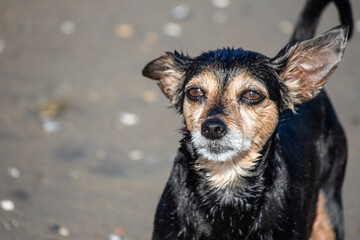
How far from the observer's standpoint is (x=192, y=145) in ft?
13.1

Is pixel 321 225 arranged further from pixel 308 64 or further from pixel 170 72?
pixel 170 72

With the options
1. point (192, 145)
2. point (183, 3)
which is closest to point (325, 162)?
point (192, 145)

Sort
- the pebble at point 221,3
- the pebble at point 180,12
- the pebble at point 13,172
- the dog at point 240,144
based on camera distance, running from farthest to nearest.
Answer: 1. the pebble at point 221,3
2. the pebble at point 180,12
3. the pebble at point 13,172
4. the dog at point 240,144

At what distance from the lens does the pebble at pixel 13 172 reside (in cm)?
642

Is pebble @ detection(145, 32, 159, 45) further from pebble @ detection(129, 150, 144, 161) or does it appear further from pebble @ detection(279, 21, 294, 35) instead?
pebble @ detection(129, 150, 144, 161)

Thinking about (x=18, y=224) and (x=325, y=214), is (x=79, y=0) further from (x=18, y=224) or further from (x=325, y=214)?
(x=325, y=214)

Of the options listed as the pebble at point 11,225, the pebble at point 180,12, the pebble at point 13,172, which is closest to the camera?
the pebble at point 11,225

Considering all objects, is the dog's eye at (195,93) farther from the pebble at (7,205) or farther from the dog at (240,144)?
the pebble at (7,205)

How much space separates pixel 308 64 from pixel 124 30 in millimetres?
5584

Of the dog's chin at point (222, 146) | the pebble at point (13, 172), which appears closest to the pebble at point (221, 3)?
the pebble at point (13, 172)

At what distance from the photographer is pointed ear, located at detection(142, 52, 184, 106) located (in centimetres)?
436

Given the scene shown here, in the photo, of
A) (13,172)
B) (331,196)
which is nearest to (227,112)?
(331,196)

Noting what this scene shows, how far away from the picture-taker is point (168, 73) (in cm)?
441

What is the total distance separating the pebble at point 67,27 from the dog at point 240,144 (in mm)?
5218
